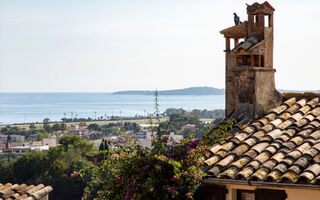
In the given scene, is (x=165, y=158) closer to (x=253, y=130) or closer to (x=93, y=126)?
(x=253, y=130)

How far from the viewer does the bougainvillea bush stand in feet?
17.9

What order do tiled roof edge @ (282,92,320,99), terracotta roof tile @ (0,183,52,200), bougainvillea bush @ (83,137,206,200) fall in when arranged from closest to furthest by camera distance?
bougainvillea bush @ (83,137,206,200)
tiled roof edge @ (282,92,320,99)
terracotta roof tile @ (0,183,52,200)

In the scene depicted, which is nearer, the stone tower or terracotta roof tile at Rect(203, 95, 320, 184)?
terracotta roof tile at Rect(203, 95, 320, 184)

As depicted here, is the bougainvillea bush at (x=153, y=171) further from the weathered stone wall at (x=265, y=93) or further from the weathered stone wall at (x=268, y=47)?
the weathered stone wall at (x=268, y=47)

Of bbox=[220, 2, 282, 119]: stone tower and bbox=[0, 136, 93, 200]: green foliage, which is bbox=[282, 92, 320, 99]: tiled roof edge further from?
bbox=[0, 136, 93, 200]: green foliage

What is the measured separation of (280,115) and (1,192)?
6.06 metres

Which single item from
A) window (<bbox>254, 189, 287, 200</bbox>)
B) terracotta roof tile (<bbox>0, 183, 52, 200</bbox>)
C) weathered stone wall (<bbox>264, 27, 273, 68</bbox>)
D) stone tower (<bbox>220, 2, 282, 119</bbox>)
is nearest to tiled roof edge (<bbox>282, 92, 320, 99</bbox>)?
stone tower (<bbox>220, 2, 282, 119</bbox>)

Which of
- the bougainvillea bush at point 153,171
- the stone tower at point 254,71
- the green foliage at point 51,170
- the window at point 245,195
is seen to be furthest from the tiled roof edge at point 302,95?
the green foliage at point 51,170

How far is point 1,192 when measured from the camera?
34.0 ft

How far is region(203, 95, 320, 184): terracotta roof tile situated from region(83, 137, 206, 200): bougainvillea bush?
10.0 inches

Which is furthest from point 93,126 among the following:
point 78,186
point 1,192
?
point 1,192

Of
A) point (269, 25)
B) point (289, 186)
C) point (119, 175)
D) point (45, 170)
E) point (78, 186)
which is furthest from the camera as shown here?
point (45, 170)

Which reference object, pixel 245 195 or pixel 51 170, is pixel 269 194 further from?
pixel 51 170

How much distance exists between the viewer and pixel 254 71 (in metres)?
6.97
